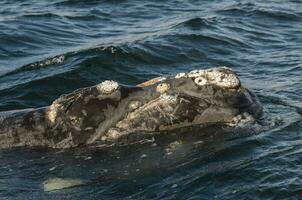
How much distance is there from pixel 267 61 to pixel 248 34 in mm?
3423

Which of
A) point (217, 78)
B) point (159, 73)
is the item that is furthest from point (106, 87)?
point (159, 73)

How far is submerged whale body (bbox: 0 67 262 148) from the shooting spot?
8.74 m

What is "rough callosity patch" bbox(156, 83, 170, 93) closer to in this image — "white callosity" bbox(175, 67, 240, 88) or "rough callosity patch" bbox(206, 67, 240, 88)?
"white callosity" bbox(175, 67, 240, 88)

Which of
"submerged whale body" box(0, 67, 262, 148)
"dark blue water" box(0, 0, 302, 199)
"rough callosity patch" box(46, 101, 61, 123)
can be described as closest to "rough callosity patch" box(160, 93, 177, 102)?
"submerged whale body" box(0, 67, 262, 148)

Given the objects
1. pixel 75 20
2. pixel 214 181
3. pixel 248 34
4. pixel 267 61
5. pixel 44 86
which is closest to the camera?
pixel 214 181

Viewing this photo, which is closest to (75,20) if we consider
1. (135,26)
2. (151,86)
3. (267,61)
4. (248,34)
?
(135,26)

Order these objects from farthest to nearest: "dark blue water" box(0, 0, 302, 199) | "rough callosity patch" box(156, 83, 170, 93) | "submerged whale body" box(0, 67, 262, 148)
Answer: "rough callosity patch" box(156, 83, 170, 93) < "submerged whale body" box(0, 67, 262, 148) < "dark blue water" box(0, 0, 302, 199)

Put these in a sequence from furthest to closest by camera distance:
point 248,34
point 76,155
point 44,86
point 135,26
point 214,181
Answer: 1. point 135,26
2. point 248,34
3. point 44,86
4. point 76,155
5. point 214,181

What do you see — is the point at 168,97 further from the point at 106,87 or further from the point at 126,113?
the point at 106,87

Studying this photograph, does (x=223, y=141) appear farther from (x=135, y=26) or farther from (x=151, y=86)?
(x=135, y=26)

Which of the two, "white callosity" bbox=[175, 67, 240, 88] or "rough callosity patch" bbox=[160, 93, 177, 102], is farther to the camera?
"white callosity" bbox=[175, 67, 240, 88]

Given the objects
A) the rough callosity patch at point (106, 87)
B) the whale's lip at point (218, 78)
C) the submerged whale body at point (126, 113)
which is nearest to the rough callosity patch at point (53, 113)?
the submerged whale body at point (126, 113)

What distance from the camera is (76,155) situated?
851cm

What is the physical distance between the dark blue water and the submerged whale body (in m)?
0.22
